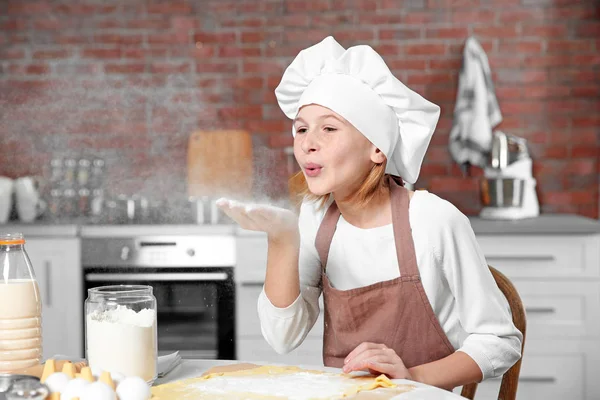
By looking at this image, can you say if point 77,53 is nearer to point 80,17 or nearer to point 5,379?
point 80,17

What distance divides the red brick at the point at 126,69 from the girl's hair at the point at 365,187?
1841mm

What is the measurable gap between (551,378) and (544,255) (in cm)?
38

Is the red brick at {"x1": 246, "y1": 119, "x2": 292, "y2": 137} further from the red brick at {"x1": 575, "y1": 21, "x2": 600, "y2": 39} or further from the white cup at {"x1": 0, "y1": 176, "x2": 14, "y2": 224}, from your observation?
the red brick at {"x1": 575, "y1": 21, "x2": 600, "y2": 39}

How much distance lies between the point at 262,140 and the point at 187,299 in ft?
2.29

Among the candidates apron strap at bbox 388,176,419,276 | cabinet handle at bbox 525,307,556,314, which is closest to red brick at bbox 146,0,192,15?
cabinet handle at bbox 525,307,556,314

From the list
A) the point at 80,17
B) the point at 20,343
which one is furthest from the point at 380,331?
the point at 80,17

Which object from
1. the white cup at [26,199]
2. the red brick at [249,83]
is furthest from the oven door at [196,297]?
the red brick at [249,83]

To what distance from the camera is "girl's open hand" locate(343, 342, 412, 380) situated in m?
0.96

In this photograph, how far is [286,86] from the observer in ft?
4.05

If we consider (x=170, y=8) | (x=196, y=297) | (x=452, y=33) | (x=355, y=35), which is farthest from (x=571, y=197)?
(x=170, y=8)

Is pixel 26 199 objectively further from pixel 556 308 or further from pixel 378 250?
pixel 378 250

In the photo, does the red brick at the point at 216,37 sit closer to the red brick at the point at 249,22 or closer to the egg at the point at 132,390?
the red brick at the point at 249,22

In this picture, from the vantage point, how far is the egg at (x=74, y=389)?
0.79m

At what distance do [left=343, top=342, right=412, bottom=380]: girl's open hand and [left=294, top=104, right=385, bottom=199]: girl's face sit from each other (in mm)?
256
